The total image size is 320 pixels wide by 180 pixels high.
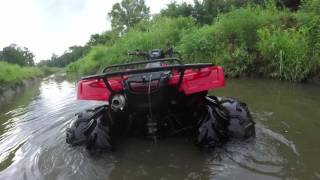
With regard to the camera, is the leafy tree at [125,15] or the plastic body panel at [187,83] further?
the leafy tree at [125,15]

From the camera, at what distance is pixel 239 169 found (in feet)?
11.7

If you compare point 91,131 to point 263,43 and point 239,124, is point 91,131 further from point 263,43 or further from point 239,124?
point 263,43

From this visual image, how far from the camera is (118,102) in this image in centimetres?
386

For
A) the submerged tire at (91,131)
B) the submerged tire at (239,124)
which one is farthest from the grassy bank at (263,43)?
the submerged tire at (91,131)

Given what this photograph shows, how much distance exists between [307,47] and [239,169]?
630 centimetres

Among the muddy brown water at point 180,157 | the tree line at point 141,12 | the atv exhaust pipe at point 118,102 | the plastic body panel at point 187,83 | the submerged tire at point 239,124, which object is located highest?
the tree line at point 141,12

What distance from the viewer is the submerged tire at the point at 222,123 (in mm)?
4023

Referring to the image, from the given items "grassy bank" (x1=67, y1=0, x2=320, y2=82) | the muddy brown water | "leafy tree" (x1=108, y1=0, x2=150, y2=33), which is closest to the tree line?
"leafy tree" (x1=108, y1=0, x2=150, y2=33)

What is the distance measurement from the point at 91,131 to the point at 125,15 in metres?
47.3

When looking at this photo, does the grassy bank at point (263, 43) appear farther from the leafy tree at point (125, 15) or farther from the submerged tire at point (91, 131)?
the leafy tree at point (125, 15)

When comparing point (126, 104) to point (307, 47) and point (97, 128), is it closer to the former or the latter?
point (97, 128)

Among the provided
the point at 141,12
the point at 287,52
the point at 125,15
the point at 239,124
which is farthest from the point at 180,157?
the point at 141,12

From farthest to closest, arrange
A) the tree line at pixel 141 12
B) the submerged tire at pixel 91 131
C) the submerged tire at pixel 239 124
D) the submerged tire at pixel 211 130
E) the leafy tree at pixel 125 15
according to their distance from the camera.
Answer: the leafy tree at pixel 125 15, the tree line at pixel 141 12, the submerged tire at pixel 239 124, the submerged tire at pixel 91 131, the submerged tire at pixel 211 130

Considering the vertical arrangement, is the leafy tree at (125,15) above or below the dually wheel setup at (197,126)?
above
